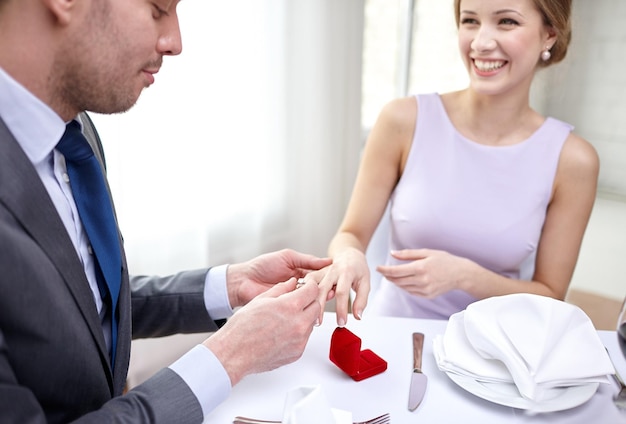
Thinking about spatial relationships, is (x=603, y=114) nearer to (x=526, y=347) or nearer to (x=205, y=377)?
(x=526, y=347)

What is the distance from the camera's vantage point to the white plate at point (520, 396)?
86 centimetres

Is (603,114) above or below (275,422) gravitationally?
above

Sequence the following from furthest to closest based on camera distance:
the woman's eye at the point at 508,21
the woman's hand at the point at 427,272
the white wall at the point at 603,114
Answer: the white wall at the point at 603,114
the woman's eye at the point at 508,21
the woman's hand at the point at 427,272

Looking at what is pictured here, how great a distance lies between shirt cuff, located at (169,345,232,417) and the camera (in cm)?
79

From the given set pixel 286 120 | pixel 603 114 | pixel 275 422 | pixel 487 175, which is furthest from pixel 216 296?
pixel 603 114

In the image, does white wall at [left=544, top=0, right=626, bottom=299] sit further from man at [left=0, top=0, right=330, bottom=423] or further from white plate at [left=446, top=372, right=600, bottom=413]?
man at [left=0, top=0, right=330, bottom=423]

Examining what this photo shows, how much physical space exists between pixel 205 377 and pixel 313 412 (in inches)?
6.7

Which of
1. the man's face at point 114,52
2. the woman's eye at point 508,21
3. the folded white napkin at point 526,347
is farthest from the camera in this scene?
the woman's eye at point 508,21

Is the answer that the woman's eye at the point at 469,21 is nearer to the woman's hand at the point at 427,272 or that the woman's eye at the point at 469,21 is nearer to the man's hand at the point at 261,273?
the woman's hand at the point at 427,272

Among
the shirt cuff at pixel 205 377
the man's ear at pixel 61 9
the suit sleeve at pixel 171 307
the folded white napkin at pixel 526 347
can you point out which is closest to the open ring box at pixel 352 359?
the folded white napkin at pixel 526 347

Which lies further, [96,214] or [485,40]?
[485,40]

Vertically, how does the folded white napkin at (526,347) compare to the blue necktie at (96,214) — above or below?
below

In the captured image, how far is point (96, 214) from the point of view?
925mm

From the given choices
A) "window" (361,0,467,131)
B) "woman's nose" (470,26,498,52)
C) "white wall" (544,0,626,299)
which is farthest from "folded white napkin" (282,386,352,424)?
"window" (361,0,467,131)
